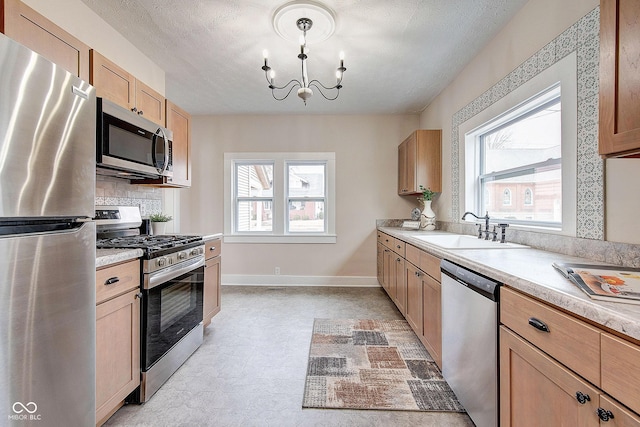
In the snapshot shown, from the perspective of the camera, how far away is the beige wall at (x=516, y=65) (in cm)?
136

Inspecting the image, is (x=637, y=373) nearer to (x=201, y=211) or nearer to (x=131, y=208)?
(x=131, y=208)

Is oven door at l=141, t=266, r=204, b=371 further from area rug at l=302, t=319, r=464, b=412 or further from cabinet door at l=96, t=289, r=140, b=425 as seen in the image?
area rug at l=302, t=319, r=464, b=412

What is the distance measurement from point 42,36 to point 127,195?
1349 millimetres

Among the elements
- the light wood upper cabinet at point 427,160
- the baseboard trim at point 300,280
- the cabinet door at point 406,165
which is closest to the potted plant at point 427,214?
the light wood upper cabinet at point 427,160

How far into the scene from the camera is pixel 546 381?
3.26 ft

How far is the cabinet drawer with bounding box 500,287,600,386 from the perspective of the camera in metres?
0.82

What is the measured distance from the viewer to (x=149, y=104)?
2416 millimetres

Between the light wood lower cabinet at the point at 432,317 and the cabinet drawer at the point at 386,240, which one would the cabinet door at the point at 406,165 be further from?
the light wood lower cabinet at the point at 432,317

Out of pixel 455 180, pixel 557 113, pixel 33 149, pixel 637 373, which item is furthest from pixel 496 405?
pixel 455 180

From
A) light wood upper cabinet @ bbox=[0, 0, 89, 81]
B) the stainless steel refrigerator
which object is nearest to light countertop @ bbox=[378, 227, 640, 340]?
the stainless steel refrigerator

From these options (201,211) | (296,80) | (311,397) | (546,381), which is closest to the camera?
(546,381)

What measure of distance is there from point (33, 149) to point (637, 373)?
1948 millimetres

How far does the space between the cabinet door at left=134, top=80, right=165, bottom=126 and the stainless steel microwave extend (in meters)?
0.16

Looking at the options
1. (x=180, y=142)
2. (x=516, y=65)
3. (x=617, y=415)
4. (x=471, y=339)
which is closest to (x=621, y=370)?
(x=617, y=415)
